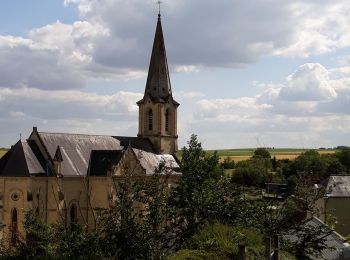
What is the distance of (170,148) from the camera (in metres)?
53.9

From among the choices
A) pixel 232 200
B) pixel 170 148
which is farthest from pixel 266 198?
pixel 170 148

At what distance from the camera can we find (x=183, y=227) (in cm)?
2053

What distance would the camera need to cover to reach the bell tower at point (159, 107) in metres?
52.7

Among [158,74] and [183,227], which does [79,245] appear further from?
[158,74]

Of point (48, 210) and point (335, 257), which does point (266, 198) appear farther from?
point (48, 210)

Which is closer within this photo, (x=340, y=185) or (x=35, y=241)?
(x=35, y=241)

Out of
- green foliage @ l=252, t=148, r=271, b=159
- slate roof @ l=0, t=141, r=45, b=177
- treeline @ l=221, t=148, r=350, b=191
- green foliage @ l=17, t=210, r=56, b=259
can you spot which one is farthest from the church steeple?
treeline @ l=221, t=148, r=350, b=191

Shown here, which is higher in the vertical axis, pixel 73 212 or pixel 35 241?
pixel 35 241

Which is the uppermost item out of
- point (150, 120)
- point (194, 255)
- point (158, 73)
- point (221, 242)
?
point (158, 73)

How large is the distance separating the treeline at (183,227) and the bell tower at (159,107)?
26.9 meters

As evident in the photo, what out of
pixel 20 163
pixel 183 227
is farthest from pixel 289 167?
pixel 183 227

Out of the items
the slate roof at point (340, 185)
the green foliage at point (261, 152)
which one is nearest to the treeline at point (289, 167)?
the green foliage at point (261, 152)

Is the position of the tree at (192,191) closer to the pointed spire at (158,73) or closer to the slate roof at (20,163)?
the slate roof at (20,163)

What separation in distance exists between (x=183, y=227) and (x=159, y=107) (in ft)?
107
